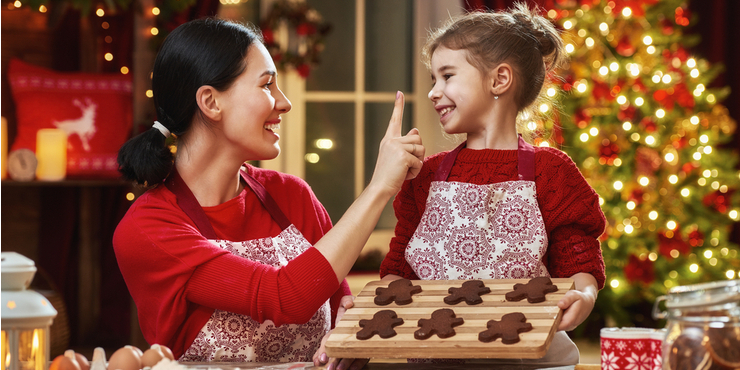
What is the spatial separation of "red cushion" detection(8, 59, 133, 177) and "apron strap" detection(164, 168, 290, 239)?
2.11m

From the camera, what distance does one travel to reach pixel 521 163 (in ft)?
4.40

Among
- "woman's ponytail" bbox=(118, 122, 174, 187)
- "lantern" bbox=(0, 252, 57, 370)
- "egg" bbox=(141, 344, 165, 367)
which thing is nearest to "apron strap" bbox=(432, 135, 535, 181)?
"woman's ponytail" bbox=(118, 122, 174, 187)

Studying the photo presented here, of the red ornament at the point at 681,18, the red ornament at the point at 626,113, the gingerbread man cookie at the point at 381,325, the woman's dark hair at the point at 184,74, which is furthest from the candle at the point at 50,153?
the red ornament at the point at 681,18

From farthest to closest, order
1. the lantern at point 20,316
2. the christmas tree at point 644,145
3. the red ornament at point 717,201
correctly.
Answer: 1. the red ornament at point 717,201
2. the christmas tree at point 644,145
3. the lantern at point 20,316

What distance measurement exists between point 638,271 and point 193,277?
3.14 meters

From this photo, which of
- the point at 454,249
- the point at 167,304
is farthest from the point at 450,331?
the point at 167,304

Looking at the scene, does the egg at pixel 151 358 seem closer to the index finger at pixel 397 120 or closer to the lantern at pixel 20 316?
the lantern at pixel 20 316

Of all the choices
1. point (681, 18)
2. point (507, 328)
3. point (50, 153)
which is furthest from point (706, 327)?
point (681, 18)

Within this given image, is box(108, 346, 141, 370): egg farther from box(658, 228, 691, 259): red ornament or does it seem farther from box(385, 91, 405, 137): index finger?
box(658, 228, 691, 259): red ornament

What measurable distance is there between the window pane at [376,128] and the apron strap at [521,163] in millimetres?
2615

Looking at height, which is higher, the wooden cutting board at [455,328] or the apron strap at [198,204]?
the apron strap at [198,204]

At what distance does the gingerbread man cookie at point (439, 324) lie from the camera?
94 centimetres

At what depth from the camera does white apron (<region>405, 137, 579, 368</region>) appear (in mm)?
1294

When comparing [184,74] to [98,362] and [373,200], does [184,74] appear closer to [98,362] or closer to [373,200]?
[373,200]
